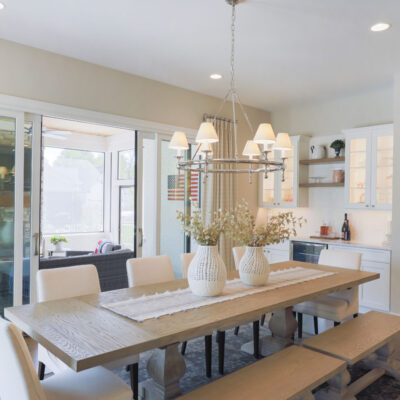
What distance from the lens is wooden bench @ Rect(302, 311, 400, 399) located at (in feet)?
8.31

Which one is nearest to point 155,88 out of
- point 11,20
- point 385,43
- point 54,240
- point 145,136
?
point 145,136

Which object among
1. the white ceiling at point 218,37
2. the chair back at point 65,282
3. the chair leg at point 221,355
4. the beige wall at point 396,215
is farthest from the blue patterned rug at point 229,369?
the white ceiling at point 218,37

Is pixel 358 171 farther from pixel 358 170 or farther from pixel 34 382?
pixel 34 382

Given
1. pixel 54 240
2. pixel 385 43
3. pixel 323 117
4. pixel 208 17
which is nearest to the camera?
pixel 208 17

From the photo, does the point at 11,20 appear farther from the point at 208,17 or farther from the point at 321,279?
the point at 321,279

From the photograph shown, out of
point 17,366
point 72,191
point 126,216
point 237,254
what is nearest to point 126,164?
point 126,216

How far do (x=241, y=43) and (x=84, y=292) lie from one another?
105 inches

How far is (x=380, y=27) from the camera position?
3.28 meters

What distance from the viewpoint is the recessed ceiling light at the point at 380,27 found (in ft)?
10.6

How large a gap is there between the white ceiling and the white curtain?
2.91ft

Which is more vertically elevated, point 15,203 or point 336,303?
point 15,203

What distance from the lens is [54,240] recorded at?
6789 millimetres

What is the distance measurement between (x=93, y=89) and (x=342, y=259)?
10.6 ft

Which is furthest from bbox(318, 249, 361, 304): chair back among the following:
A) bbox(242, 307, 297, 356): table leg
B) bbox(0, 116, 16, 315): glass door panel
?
bbox(0, 116, 16, 315): glass door panel
